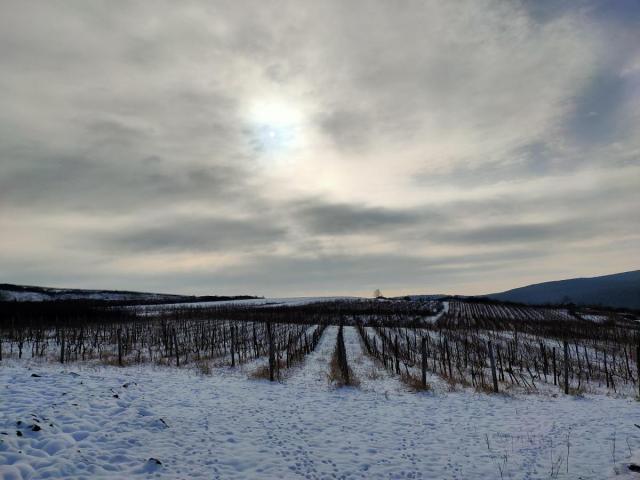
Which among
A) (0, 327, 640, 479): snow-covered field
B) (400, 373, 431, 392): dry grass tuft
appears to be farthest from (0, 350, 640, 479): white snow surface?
(400, 373, 431, 392): dry grass tuft

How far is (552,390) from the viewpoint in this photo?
69.9ft

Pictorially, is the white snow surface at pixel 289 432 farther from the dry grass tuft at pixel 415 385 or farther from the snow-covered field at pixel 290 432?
the dry grass tuft at pixel 415 385

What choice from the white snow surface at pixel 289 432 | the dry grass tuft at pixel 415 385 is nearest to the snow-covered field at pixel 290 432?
the white snow surface at pixel 289 432

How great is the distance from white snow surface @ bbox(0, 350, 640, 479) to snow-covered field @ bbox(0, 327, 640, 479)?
4 cm

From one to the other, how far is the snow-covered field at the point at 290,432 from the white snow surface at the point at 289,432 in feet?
0.13

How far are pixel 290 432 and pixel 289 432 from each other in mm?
33

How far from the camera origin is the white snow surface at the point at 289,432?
9.65 m

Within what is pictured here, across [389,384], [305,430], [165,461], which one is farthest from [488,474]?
[389,384]

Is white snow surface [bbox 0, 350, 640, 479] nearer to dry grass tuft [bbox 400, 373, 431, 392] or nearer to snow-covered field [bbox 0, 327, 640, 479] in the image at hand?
snow-covered field [bbox 0, 327, 640, 479]

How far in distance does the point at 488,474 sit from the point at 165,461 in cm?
804

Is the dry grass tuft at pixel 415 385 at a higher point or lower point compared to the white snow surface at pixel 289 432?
lower

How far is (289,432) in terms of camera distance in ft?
41.6

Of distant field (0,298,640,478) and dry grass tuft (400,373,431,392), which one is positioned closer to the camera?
distant field (0,298,640,478)

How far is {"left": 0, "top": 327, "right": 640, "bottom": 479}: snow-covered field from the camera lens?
9656mm
